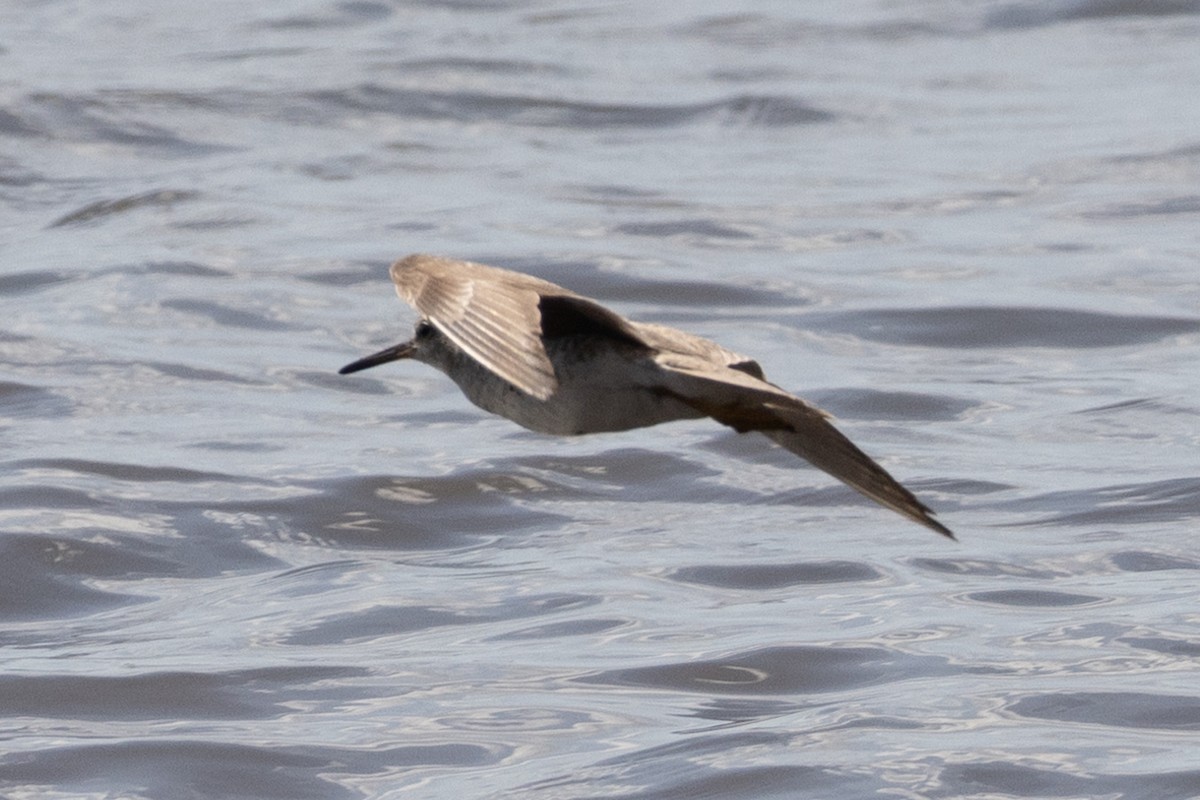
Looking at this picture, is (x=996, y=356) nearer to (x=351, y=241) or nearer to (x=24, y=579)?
(x=351, y=241)

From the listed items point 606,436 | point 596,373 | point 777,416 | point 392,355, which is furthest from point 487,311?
point 606,436

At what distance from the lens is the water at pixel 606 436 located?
6684 millimetres

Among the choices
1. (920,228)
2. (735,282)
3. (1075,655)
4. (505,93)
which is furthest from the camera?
(505,93)

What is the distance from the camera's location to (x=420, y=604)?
7.98m

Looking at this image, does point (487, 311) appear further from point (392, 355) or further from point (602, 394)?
point (392, 355)

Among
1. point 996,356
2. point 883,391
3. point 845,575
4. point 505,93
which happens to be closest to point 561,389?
point 845,575

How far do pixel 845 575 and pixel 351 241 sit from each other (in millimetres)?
5885

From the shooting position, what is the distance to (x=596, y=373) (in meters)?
5.43

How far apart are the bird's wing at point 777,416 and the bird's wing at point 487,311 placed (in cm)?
31

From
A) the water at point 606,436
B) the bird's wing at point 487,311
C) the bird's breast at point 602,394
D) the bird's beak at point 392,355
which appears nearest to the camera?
the bird's wing at point 487,311

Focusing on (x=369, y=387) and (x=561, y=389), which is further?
(x=369, y=387)

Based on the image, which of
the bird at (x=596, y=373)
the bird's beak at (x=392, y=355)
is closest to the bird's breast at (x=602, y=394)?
the bird at (x=596, y=373)

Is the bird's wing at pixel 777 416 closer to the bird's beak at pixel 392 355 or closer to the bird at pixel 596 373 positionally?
the bird at pixel 596 373

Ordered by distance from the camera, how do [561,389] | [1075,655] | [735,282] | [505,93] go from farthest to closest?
[505,93], [735,282], [1075,655], [561,389]
